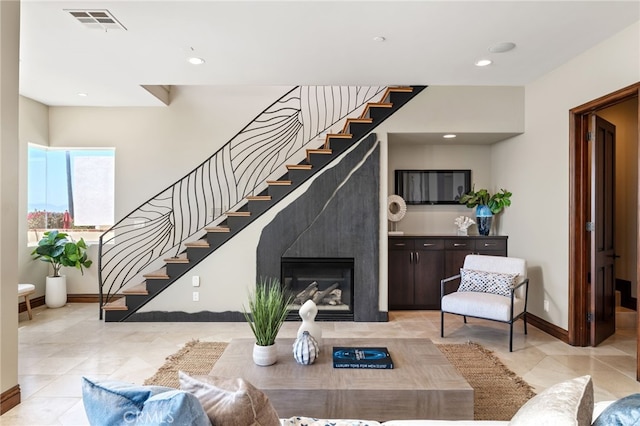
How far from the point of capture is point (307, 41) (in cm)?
357

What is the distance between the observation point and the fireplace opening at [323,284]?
4969 millimetres

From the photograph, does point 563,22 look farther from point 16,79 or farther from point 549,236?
point 16,79

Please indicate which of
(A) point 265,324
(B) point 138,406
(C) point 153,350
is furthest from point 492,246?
(B) point 138,406

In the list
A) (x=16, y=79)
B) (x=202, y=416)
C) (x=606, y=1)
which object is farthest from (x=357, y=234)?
(x=202, y=416)

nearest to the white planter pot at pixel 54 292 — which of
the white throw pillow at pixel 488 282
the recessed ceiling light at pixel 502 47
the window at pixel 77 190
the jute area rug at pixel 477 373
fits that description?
the window at pixel 77 190

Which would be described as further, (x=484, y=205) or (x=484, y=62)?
(x=484, y=205)

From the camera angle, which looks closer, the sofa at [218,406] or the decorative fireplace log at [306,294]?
the sofa at [218,406]

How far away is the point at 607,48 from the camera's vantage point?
3551 millimetres

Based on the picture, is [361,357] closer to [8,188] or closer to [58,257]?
[8,188]

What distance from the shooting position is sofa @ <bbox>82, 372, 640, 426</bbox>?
0.99 metres

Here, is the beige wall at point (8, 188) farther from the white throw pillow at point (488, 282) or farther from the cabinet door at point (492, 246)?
the cabinet door at point (492, 246)

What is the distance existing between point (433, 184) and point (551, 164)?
5.74 feet

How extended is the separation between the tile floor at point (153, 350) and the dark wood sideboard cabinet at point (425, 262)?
0.74ft

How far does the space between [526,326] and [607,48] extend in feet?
10.0
